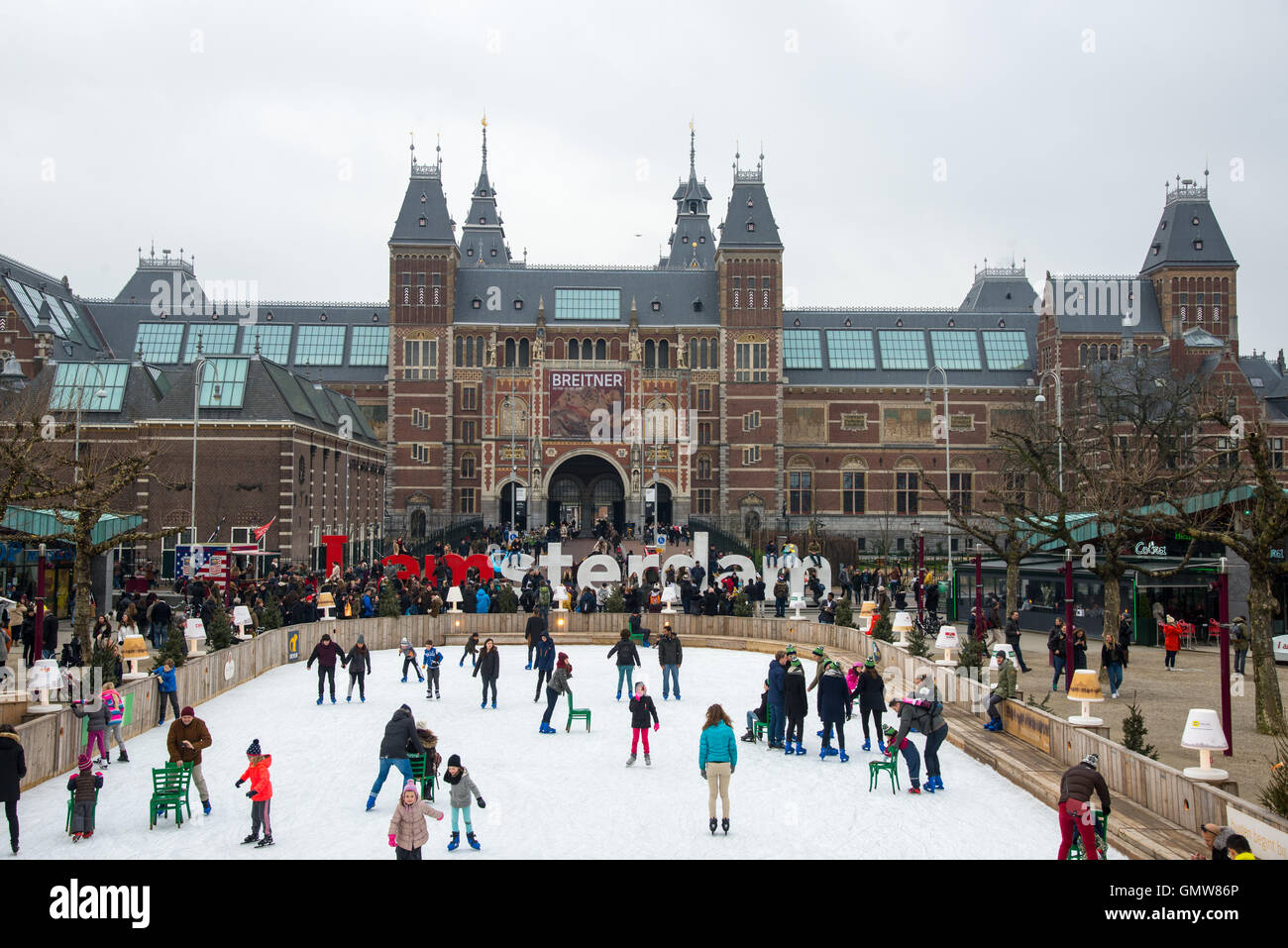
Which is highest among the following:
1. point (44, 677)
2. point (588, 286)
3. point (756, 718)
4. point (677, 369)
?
point (588, 286)

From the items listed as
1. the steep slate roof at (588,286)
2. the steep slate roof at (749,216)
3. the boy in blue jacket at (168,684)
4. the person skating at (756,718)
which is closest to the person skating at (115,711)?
the boy in blue jacket at (168,684)

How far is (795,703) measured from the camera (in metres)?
15.2

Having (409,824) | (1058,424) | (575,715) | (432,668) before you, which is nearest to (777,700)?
(575,715)

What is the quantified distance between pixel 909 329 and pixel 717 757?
62509 millimetres

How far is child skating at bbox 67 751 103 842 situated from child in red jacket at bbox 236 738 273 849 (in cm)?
151

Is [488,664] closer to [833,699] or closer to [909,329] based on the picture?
[833,699]

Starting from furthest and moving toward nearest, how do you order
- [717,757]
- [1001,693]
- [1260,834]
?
[1001,693] < [717,757] < [1260,834]

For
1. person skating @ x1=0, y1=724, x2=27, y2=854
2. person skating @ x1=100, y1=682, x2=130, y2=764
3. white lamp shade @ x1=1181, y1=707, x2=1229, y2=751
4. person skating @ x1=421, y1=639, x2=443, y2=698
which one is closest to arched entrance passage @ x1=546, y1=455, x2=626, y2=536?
person skating @ x1=421, y1=639, x2=443, y2=698

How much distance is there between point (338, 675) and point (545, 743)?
27.2ft

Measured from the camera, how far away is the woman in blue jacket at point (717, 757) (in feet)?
37.3

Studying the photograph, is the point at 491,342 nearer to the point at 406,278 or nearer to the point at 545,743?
the point at 406,278

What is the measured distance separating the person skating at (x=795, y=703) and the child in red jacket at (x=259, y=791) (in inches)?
Result: 289

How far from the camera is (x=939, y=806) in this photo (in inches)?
501
